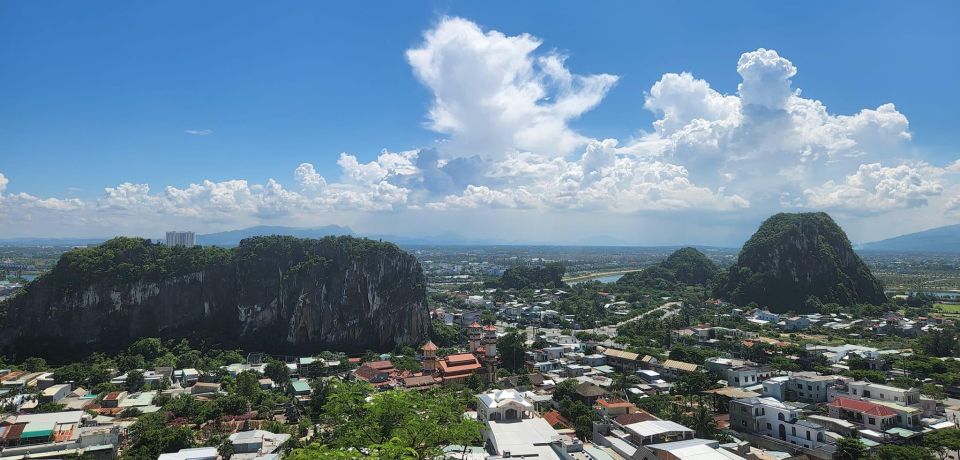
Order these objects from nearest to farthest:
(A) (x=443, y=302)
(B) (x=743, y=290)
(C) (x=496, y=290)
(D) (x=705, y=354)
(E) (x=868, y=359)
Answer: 1. (E) (x=868, y=359)
2. (D) (x=705, y=354)
3. (B) (x=743, y=290)
4. (A) (x=443, y=302)
5. (C) (x=496, y=290)

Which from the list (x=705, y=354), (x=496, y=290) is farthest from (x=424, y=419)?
(x=496, y=290)

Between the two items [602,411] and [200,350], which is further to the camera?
[200,350]

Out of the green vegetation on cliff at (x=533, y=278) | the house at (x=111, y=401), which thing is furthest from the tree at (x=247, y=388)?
the green vegetation on cliff at (x=533, y=278)

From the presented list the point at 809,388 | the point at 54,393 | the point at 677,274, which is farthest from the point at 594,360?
the point at 677,274

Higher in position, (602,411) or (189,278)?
(189,278)

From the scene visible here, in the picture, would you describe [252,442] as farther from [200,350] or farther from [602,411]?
[200,350]

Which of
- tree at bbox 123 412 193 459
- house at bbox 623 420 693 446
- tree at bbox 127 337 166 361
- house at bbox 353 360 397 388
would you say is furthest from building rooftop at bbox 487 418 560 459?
tree at bbox 127 337 166 361
